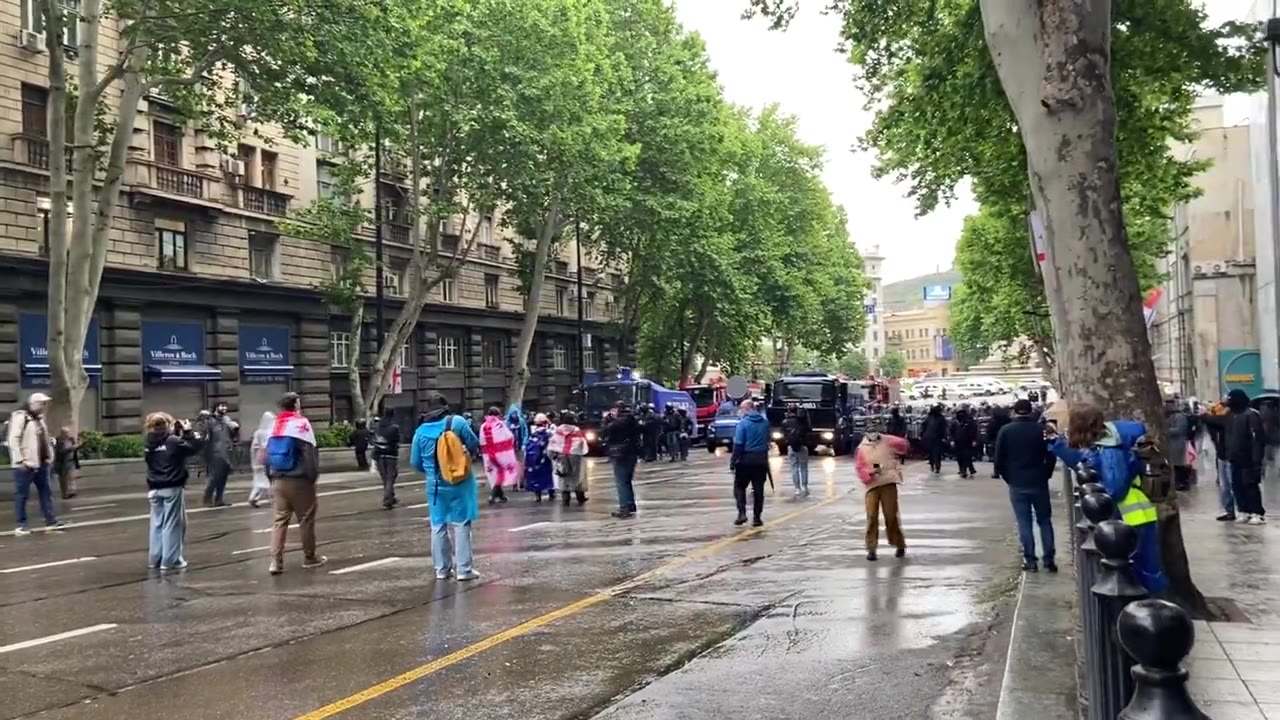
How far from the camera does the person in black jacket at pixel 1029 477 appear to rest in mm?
10172

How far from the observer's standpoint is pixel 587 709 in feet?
19.3

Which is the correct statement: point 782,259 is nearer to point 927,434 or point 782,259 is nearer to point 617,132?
point 617,132

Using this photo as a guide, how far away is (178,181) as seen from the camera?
101ft

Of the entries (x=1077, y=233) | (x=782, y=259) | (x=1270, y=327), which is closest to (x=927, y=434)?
(x=1270, y=327)

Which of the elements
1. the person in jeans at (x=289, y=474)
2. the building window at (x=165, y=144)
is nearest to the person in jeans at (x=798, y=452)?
the person in jeans at (x=289, y=474)

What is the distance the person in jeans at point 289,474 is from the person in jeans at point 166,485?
3.11 feet

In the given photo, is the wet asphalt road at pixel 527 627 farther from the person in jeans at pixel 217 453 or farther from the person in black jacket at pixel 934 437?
the person in black jacket at pixel 934 437

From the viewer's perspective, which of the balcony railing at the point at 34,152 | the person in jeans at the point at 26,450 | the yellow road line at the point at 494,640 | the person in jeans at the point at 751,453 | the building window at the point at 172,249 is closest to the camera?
the yellow road line at the point at 494,640

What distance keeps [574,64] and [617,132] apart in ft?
14.5

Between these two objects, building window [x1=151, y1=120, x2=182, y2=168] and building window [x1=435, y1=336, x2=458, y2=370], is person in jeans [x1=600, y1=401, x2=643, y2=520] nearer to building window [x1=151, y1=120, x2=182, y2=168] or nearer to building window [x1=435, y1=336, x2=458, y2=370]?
building window [x1=151, y1=120, x2=182, y2=168]

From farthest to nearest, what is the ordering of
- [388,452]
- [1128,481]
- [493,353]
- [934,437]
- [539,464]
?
[493,353], [934,437], [539,464], [388,452], [1128,481]

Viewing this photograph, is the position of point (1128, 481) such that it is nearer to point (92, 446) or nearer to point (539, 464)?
point (539, 464)

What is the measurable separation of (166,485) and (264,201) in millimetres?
24866

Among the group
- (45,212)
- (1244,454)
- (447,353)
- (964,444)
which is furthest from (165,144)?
(1244,454)
